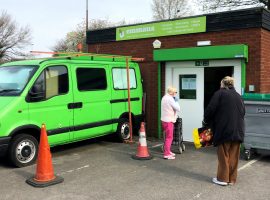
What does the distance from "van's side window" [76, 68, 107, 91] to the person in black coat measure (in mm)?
3443

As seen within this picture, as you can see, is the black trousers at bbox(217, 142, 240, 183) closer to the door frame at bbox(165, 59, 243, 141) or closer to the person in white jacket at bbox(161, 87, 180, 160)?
the person in white jacket at bbox(161, 87, 180, 160)

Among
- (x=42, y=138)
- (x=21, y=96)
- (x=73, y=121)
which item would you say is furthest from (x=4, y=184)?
(x=73, y=121)

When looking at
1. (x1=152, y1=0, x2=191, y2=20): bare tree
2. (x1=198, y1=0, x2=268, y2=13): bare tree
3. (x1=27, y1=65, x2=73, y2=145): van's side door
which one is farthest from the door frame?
(x1=152, y1=0, x2=191, y2=20): bare tree

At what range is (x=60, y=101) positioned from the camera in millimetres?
7586

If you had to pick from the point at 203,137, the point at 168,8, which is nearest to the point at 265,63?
the point at 203,137

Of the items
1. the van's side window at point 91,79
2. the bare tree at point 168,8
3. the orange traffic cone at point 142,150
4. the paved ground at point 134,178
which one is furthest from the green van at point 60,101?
the bare tree at point 168,8

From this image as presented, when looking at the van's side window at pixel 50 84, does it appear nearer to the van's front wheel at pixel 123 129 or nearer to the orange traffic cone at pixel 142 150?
the orange traffic cone at pixel 142 150

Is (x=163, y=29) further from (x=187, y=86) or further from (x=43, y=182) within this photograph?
(x=43, y=182)

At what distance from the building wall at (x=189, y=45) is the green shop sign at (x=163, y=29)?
0.13 metres

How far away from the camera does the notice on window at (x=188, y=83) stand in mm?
9539

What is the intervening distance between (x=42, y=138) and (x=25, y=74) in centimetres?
200

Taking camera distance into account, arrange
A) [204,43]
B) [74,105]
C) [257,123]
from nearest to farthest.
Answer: [257,123] < [74,105] < [204,43]

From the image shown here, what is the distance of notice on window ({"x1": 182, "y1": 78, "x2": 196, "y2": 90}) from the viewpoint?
376 inches

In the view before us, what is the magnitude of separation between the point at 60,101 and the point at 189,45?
3.86m
